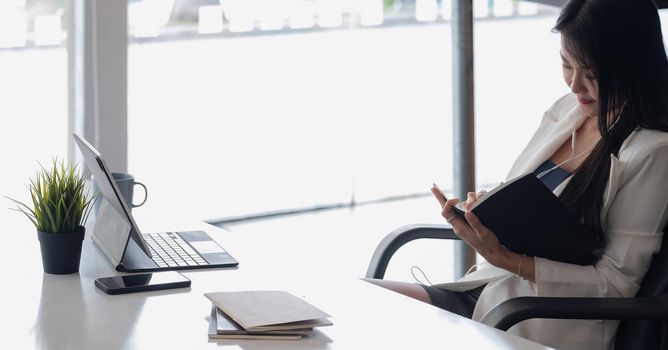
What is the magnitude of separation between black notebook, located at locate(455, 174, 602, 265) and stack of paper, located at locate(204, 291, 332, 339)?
530 millimetres

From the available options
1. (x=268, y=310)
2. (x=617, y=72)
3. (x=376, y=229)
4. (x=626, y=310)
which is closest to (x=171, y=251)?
(x=268, y=310)

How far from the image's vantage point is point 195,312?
4.61 ft

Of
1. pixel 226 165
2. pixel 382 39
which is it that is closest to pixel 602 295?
pixel 226 165

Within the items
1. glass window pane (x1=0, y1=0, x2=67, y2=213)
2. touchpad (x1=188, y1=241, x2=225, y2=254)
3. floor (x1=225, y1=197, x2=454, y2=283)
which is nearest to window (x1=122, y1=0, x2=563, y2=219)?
floor (x1=225, y1=197, x2=454, y2=283)

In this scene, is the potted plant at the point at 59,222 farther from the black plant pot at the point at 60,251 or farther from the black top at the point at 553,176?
the black top at the point at 553,176

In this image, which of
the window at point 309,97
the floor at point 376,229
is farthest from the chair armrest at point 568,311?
the window at point 309,97

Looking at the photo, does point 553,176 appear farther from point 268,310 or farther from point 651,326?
point 268,310

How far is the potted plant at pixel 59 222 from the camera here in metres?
1.62

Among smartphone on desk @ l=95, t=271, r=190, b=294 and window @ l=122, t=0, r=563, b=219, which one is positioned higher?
window @ l=122, t=0, r=563, b=219

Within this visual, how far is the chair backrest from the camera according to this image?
1.72 meters

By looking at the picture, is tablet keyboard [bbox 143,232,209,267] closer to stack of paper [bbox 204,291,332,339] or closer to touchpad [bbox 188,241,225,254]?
touchpad [bbox 188,241,225,254]

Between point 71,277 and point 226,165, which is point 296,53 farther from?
point 71,277

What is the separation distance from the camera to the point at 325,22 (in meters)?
5.38

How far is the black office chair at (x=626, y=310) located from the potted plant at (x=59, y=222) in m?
0.78
